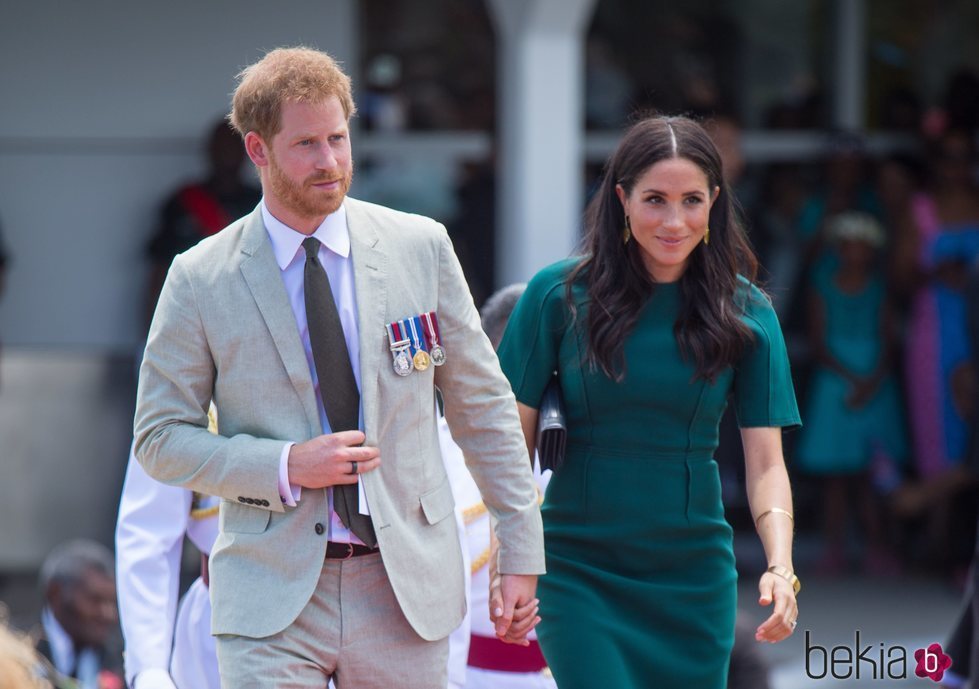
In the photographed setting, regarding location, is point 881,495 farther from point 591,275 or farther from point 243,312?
point 243,312

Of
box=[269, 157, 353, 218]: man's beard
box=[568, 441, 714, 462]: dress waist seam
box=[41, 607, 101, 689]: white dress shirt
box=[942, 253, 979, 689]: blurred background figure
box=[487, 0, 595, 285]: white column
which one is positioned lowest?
box=[41, 607, 101, 689]: white dress shirt

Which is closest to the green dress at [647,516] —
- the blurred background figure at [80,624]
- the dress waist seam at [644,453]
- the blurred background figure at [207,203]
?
the dress waist seam at [644,453]

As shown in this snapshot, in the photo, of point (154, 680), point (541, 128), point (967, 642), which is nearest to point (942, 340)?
point (541, 128)

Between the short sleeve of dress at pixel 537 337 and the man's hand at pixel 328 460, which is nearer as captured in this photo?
the man's hand at pixel 328 460

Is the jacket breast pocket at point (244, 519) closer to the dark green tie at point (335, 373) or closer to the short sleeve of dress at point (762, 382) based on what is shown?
the dark green tie at point (335, 373)

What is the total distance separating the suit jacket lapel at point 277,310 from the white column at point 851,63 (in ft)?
21.9

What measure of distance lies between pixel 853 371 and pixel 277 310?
5877 millimetres

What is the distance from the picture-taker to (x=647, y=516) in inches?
138

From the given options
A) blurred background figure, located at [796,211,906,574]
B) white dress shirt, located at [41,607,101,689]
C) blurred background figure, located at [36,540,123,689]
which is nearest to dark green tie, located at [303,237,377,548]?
blurred background figure, located at [36,540,123,689]

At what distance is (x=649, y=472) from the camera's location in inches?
138

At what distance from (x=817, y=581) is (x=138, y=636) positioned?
5.56 metres

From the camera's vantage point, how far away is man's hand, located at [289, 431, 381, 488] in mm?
2939

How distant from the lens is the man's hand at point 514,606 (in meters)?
3.23

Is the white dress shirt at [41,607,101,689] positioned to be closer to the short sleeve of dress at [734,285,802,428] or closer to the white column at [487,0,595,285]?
Result: the white column at [487,0,595,285]
